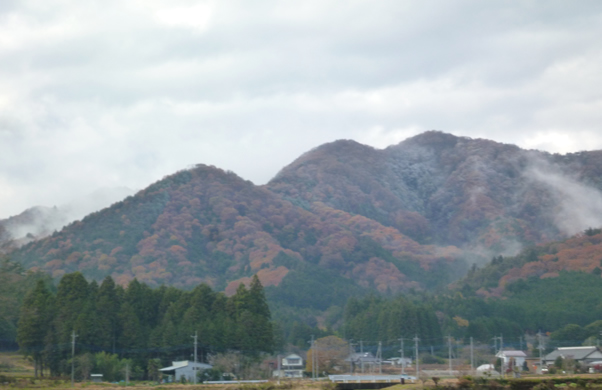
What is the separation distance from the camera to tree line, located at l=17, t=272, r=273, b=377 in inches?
2426

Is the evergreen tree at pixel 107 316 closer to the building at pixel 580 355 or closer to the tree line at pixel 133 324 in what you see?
the tree line at pixel 133 324

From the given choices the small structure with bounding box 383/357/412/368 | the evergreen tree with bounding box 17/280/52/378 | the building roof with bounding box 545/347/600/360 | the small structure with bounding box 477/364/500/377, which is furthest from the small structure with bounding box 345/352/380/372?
the evergreen tree with bounding box 17/280/52/378

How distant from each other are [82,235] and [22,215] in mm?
37099

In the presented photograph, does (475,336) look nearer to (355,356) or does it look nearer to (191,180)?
(355,356)

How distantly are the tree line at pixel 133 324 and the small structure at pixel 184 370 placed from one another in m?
2.94

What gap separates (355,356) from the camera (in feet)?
273

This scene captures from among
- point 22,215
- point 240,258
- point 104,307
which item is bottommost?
point 104,307

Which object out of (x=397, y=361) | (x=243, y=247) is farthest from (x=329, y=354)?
(x=243, y=247)

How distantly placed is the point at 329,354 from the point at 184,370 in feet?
68.6

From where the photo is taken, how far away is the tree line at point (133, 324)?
61625 mm

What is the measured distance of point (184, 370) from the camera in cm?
6116

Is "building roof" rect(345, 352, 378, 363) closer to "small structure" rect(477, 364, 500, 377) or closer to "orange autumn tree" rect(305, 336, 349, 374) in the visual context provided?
"orange autumn tree" rect(305, 336, 349, 374)

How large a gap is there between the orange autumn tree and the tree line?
7506 millimetres

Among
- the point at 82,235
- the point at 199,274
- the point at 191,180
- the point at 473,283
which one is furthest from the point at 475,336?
the point at 191,180
